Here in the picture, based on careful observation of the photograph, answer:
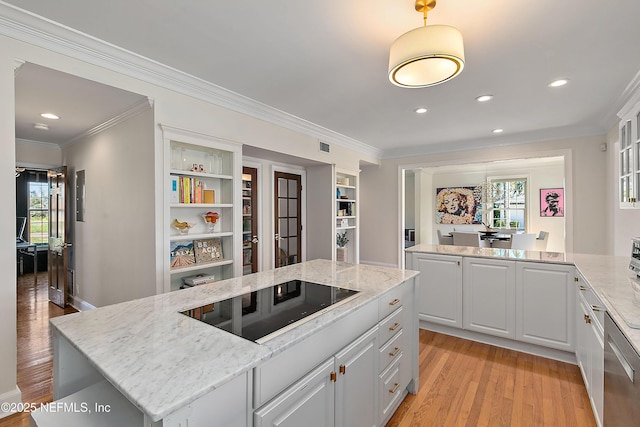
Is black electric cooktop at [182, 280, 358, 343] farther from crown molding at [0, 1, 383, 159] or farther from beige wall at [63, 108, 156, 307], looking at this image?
crown molding at [0, 1, 383, 159]

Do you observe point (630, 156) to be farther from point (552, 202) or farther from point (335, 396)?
point (552, 202)

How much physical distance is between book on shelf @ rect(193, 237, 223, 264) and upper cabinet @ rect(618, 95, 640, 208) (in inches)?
148

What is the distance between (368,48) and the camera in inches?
89.7

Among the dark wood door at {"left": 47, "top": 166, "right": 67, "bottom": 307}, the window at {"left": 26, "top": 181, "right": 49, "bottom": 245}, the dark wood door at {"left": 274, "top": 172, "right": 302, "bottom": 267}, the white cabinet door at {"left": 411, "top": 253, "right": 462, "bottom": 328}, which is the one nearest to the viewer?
the white cabinet door at {"left": 411, "top": 253, "right": 462, "bottom": 328}

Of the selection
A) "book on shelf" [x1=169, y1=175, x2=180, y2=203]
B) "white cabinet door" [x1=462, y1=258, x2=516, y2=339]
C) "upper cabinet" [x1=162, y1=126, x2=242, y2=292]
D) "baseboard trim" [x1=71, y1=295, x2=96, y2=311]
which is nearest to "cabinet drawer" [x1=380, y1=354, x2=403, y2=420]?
"white cabinet door" [x1=462, y1=258, x2=516, y2=339]

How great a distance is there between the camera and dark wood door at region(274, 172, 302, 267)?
194 inches

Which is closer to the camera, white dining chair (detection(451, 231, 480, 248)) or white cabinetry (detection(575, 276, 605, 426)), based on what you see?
white cabinetry (detection(575, 276, 605, 426))

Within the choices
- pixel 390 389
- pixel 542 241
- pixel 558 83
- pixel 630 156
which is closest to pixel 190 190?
pixel 390 389

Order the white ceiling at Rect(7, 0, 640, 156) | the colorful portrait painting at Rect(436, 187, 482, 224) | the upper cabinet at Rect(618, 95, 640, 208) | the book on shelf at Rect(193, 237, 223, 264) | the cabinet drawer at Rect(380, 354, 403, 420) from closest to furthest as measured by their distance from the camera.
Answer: the cabinet drawer at Rect(380, 354, 403, 420) < the white ceiling at Rect(7, 0, 640, 156) < the upper cabinet at Rect(618, 95, 640, 208) < the book on shelf at Rect(193, 237, 223, 264) < the colorful portrait painting at Rect(436, 187, 482, 224)

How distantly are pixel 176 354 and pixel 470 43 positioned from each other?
265cm

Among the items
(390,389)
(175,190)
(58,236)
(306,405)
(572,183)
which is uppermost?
(572,183)

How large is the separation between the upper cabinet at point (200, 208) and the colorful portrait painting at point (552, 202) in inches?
324

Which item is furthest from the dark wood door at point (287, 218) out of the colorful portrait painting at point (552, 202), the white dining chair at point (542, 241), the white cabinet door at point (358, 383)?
the colorful portrait painting at point (552, 202)

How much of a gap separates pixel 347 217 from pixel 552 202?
6.03 m
